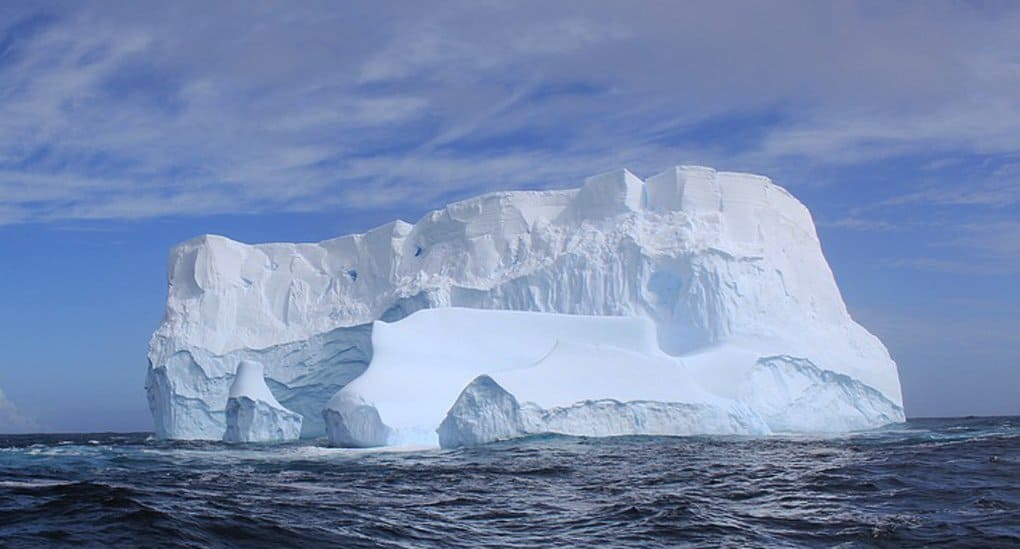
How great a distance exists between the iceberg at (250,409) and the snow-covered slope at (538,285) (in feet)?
14.8

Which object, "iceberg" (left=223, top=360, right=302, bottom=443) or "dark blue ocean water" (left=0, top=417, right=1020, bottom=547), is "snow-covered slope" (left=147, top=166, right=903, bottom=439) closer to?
"iceberg" (left=223, top=360, right=302, bottom=443)

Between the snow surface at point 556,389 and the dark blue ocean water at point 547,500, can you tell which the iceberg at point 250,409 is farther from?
the dark blue ocean water at point 547,500

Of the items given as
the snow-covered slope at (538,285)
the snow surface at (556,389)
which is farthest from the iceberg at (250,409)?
the snow surface at (556,389)

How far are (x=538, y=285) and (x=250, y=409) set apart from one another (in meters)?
8.71

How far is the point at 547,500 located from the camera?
9.76m

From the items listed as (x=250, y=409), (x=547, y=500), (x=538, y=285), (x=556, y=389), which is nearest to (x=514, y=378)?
(x=556, y=389)

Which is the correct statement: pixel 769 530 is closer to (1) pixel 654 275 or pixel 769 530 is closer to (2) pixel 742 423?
(2) pixel 742 423

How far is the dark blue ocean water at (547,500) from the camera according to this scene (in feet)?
24.0

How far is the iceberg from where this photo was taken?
25641 millimetres

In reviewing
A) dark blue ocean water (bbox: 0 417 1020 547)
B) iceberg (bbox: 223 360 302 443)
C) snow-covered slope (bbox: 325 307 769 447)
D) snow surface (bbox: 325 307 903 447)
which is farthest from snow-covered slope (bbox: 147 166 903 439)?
dark blue ocean water (bbox: 0 417 1020 547)

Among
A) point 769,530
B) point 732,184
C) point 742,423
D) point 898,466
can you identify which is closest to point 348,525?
point 769,530

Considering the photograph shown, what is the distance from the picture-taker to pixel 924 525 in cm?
778

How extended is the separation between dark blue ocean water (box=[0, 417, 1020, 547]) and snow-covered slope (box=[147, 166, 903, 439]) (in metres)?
8.74

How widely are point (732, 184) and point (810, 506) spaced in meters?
19.6
